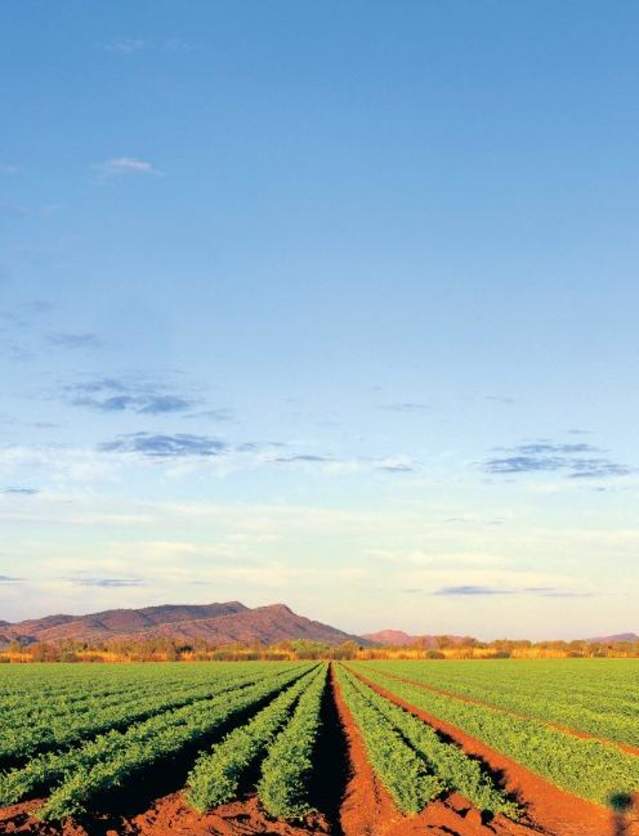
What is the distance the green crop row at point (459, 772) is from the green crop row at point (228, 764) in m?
4.06

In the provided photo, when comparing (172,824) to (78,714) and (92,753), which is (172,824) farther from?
(78,714)

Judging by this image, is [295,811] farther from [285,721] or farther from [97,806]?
[285,721]

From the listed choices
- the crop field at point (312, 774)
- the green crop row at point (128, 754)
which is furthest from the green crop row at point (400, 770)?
the green crop row at point (128, 754)

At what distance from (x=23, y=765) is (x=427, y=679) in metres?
44.9

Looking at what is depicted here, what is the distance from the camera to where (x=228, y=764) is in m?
17.4

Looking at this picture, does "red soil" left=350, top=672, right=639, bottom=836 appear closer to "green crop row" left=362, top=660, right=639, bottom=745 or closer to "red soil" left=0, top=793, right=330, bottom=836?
"red soil" left=0, top=793, right=330, bottom=836

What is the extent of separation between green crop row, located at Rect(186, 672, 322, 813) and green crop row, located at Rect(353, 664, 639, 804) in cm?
640

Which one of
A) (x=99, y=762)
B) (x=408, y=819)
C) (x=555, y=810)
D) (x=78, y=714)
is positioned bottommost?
(x=555, y=810)

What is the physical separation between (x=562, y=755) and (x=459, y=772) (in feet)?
12.9

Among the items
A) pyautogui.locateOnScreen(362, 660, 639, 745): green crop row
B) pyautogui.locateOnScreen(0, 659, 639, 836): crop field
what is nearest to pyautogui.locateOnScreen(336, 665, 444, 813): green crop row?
pyautogui.locateOnScreen(0, 659, 639, 836): crop field

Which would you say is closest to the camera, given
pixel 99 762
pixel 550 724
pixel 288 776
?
pixel 288 776

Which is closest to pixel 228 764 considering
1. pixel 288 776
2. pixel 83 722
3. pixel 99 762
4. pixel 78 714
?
pixel 288 776

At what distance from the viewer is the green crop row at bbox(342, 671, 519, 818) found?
1563cm

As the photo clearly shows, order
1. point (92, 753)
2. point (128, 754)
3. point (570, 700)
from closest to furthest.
A: point (128, 754) → point (92, 753) → point (570, 700)
